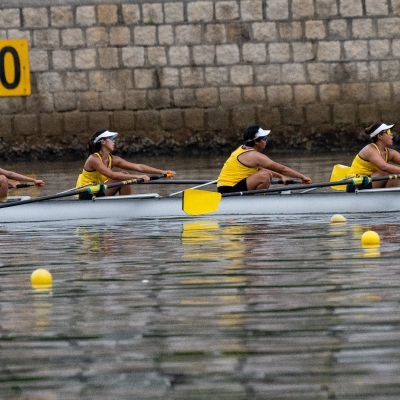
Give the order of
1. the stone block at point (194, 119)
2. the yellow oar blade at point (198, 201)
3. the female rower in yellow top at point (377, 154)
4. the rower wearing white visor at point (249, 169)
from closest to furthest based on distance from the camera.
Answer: the yellow oar blade at point (198, 201) < the female rower in yellow top at point (377, 154) < the rower wearing white visor at point (249, 169) < the stone block at point (194, 119)

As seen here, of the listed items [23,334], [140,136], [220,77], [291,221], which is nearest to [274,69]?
[220,77]

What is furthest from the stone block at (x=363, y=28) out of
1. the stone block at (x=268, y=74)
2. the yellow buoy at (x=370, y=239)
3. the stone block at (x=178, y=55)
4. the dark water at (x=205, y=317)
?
the yellow buoy at (x=370, y=239)

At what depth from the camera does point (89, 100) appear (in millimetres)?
22172

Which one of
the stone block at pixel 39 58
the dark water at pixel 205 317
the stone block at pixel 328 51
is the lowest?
the dark water at pixel 205 317

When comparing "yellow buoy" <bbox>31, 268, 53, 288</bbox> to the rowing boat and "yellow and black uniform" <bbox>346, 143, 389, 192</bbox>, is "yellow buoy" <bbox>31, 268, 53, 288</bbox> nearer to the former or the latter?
the rowing boat

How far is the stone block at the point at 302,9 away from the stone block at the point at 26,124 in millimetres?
5147

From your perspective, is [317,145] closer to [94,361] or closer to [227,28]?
[227,28]

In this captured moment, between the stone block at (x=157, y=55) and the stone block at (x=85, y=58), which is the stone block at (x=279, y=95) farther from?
the stone block at (x=85, y=58)

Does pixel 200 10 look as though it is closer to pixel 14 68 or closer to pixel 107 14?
pixel 107 14

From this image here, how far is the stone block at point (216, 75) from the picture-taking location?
22.0 meters

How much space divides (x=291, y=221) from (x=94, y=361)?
236 inches

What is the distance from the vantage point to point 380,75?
22.1 m

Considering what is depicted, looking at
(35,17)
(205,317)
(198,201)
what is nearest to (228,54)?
(35,17)

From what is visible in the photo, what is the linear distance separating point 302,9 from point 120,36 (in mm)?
3347
